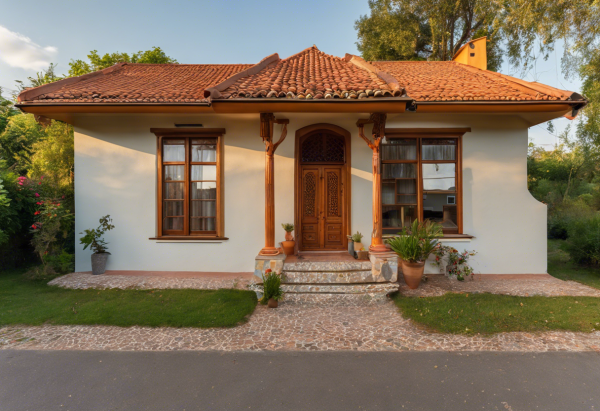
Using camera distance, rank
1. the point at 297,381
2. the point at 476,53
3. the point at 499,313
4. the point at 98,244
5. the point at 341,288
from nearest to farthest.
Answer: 1. the point at 297,381
2. the point at 499,313
3. the point at 341,288
4. the point at 98,244
5. the point at 476,53

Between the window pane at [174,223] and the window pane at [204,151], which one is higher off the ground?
the window pane at [204,151]

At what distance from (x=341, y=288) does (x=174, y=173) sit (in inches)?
174

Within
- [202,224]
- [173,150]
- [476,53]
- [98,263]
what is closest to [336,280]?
[202,224]

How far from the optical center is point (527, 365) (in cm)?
287

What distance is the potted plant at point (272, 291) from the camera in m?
4.45

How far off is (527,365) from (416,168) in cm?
426

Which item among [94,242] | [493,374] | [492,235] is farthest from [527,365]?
[94,242]

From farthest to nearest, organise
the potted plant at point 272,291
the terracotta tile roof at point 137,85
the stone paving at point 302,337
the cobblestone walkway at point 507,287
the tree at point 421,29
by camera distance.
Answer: the tree at point 421,29, the terracotta tile roof at point 137,85, the cobblestone walkway at point 507,287, the potted plant at point 272,291, the stone paving at point 302,337

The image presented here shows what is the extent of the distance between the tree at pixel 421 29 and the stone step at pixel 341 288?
12.6 meters

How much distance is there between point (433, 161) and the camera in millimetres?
6273

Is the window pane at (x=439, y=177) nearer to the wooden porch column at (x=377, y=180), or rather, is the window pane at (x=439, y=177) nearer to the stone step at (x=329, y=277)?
the wooden porch column at (x=377, y=180)

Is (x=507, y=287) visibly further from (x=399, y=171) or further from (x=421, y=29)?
(x=421, y=29)

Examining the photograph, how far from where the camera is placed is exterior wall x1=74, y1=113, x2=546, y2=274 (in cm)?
607

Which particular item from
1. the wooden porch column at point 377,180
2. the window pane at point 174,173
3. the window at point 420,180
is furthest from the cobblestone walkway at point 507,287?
the window pane at point 174,173
